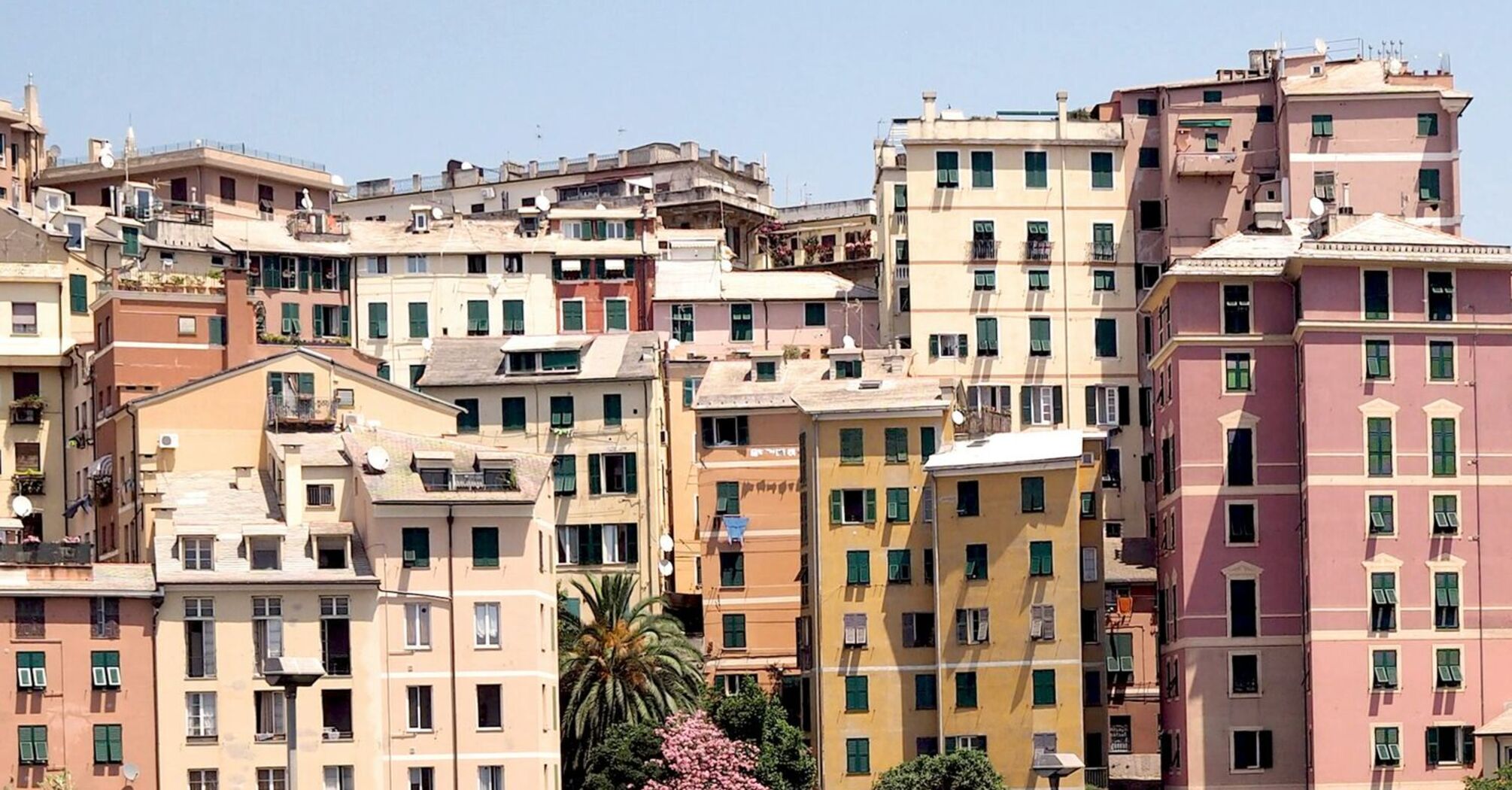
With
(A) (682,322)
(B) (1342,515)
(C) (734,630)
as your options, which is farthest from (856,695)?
(A) (682,322)

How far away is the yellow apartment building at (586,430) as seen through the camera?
125438 millimetres

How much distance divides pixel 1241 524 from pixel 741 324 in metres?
33.9

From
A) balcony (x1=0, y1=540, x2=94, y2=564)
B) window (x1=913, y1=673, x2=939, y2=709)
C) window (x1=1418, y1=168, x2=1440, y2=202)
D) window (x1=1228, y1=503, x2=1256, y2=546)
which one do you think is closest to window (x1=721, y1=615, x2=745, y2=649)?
window (x1=913, y1=673, x2=939, y2=709)

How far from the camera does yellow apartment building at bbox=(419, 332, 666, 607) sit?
412 ft

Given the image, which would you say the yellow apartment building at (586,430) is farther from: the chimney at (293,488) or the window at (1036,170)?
the window at (1036,170)

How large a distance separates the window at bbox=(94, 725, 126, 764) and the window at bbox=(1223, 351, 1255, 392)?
41.0m

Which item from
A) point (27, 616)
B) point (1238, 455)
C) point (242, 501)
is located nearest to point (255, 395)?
point (242, 501)

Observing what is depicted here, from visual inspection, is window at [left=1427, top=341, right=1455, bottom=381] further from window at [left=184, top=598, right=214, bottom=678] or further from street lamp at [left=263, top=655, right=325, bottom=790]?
street lamp at [left=263, top=655, right=325, bottom=790]

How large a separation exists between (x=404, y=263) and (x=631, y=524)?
20981mm

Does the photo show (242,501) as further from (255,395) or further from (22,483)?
(22,483)

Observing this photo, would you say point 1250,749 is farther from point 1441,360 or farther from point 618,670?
point 618,670

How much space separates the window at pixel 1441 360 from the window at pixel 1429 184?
24.2 metres

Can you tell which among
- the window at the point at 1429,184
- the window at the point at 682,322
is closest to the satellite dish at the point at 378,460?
the window at the point at 682,322

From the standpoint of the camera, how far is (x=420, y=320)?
139000mm
